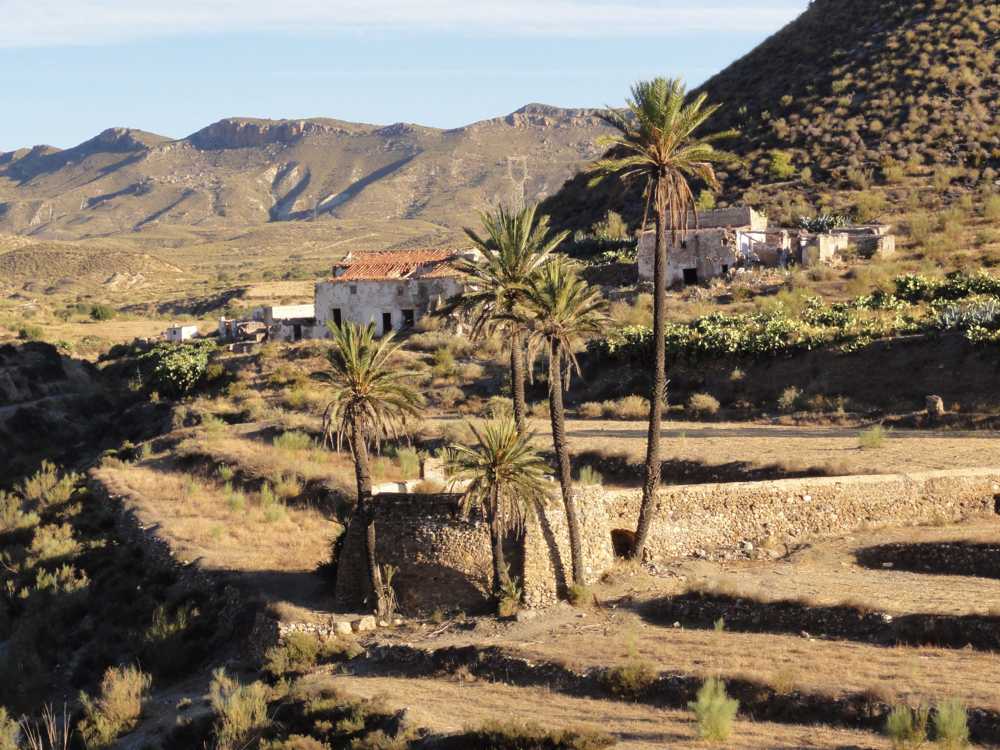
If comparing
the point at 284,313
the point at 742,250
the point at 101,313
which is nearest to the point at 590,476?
the point at 742,250

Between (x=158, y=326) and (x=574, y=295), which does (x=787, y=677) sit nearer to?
(x=574, y=295)

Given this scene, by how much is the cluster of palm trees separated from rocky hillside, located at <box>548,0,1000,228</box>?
1648 inches

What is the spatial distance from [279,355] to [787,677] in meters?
36.9

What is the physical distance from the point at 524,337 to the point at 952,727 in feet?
40.2

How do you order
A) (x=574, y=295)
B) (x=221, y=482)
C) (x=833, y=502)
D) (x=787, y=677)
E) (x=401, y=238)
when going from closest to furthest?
(x=787, y=677) → (x=574, y=295) → (x=833, y=502) → (x=221, y=482) → (x=401, y=238)

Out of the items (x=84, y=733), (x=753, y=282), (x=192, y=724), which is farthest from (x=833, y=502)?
(x=753, y=282)

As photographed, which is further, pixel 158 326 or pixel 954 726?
pixel 158 326

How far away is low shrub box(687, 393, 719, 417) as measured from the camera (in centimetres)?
3850

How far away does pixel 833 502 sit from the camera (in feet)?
85.6

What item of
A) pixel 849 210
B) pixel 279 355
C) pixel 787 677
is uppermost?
pixel 849 210

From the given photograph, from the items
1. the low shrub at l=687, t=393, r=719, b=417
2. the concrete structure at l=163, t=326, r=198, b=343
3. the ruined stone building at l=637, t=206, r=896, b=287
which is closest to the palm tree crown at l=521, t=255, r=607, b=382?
the low shrub at l=687, t=393, r=719, b=417

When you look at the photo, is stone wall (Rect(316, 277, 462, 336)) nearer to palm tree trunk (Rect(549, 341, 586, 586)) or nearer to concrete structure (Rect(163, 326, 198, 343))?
concrete structure (Rect(163, 326, 198, 343))

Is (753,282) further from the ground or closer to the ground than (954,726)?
further from the ground

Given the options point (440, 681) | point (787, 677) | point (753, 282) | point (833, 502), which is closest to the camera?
point (787, 677)
